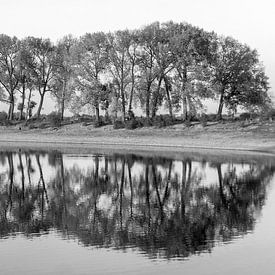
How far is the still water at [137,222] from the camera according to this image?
14477mm

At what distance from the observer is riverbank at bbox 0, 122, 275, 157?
6025cm

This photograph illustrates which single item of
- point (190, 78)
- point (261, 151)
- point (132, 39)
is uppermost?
point (132, 39)

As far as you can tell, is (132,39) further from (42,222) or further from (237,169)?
(42,222)

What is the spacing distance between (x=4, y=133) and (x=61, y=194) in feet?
193

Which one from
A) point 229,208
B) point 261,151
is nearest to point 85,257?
point 229,208

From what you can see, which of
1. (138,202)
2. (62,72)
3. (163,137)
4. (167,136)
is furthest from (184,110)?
(138,202)

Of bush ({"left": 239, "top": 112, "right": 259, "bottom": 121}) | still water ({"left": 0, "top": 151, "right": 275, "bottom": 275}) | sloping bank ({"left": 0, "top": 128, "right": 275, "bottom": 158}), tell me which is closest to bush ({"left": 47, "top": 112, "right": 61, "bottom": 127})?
sloping bank ({"left": 0, "top": 128, "right": 275, "bottom": 158})

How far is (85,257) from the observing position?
49.0 ft

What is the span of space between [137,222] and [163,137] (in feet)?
160

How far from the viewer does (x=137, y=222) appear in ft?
64.2

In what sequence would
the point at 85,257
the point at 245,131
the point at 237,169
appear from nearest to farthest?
the point at 85,257, the point at 237,169, the point at 245,131

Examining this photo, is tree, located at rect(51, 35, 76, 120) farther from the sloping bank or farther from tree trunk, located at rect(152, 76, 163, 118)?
tree trunk, located at rect(152, 76, 163, 118)

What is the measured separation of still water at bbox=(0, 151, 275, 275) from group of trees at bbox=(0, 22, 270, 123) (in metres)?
38.4

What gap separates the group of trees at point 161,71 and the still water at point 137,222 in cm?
3842
